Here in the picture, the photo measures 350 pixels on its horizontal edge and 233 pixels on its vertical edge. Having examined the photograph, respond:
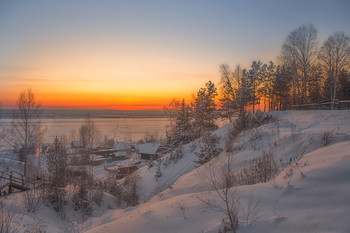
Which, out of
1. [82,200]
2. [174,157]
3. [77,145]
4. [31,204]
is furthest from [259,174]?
[77,145]

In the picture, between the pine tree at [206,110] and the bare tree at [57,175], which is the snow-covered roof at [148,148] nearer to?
the pine tree at [206,110]

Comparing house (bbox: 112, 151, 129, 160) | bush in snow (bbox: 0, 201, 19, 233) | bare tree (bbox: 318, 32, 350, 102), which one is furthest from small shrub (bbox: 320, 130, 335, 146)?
house (bbox: 112, 151, 129, 160)

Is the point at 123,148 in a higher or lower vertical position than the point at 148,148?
lower

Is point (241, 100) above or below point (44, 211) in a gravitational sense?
above

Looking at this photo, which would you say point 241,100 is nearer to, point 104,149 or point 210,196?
point 210,196

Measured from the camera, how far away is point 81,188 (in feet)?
46.4

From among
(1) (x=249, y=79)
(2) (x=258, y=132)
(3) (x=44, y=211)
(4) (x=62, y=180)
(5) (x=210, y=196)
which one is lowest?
(3) (x=44, y=211)

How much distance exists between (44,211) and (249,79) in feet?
108

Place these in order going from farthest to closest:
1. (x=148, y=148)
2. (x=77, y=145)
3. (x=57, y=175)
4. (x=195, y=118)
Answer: (x=77, y=145) → (x=148, y=148) → (x=195, y=118) → (x=57, y=175)

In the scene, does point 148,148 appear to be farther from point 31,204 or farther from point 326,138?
point 326,138

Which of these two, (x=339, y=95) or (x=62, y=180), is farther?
(x=339, y=95)

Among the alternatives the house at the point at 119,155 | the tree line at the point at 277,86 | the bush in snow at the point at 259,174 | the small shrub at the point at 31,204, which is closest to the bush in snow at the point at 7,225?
the small shrub at the point at 31,204

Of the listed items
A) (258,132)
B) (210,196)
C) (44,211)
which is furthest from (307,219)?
(44,211)

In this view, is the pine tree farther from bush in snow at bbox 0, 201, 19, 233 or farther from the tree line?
bush in snow at bbox 0, 201, 19, 233
